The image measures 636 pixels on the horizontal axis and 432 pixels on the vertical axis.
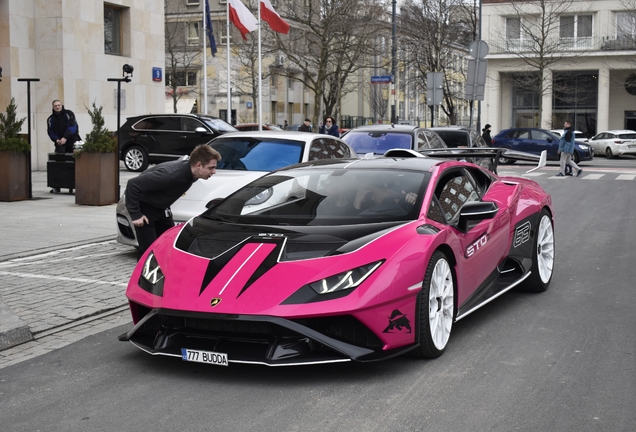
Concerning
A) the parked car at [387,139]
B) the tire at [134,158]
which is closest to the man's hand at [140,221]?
the parked car at [387,139]

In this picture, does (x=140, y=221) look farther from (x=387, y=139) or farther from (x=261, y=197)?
(x=387, y=139)

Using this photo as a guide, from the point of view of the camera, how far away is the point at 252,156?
11664 mm

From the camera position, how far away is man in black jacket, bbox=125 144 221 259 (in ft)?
24.0

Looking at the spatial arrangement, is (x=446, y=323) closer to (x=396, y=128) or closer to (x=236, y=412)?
(x=236, y=412)

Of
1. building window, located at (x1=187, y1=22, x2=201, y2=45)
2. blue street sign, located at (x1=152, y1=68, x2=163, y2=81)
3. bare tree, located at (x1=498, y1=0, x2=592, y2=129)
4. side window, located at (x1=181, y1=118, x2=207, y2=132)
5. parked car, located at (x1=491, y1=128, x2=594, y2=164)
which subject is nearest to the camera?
side window, located at (x1=181, y1=118, x2=207, y2=132)

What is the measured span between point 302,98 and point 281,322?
235 ft

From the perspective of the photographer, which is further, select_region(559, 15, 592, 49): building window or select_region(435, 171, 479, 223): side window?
select_region(559, 15, 592, 49): building window

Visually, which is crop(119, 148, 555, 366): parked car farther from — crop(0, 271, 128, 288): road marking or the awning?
the awning

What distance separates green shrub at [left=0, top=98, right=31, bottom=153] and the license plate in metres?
12.3

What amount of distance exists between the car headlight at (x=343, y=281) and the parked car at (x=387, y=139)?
1154cm

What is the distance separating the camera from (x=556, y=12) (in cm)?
5712

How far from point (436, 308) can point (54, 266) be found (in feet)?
17.4

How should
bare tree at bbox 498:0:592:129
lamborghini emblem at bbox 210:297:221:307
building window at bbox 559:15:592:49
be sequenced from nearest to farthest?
lamborghini emblem at bbox 210:297:221:307 → bare tree at bbox 498:0:592:129 → building window at bbox 559:15:592:49

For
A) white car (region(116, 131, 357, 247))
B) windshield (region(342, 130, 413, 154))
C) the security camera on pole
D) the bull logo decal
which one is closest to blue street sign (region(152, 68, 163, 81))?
the security camera on pole
